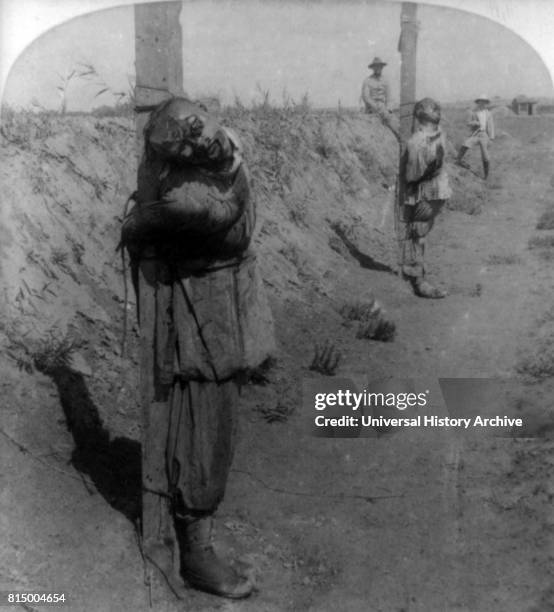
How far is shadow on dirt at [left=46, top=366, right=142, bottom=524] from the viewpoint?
3.26m

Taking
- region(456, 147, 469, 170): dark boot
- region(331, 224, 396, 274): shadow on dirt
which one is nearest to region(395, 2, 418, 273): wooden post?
Answer: region(331, 224, 396, 274): shadow on dirt

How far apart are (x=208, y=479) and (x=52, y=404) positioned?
1168 millimetres

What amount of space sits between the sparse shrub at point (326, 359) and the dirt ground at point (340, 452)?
0.04 m

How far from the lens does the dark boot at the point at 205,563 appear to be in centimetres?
283

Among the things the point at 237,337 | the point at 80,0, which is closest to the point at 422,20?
the point at 80,0

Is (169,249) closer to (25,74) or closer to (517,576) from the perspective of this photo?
(25,74)

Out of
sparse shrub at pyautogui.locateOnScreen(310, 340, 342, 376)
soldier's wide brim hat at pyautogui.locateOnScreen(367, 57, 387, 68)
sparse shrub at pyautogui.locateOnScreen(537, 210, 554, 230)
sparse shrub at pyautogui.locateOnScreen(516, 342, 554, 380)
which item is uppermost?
soldier's wide brim hat at pyautogui.locateOnScreen(367, 57, 387, 68)

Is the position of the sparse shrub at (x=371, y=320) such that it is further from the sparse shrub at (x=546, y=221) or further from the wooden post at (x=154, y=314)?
the wooden post at (x=154, y=314)

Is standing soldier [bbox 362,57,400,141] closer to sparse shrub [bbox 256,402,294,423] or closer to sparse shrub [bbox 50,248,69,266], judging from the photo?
sparse shrub [bbox 256,402,294,423]

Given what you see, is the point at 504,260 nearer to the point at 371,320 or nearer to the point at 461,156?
the point at 461,156

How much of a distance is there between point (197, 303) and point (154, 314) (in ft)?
0.55

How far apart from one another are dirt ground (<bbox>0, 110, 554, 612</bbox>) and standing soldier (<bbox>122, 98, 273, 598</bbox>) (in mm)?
376

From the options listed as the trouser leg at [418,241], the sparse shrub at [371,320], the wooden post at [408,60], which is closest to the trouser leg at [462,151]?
the trouser leg at [418,241]

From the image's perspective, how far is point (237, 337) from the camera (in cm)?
270
